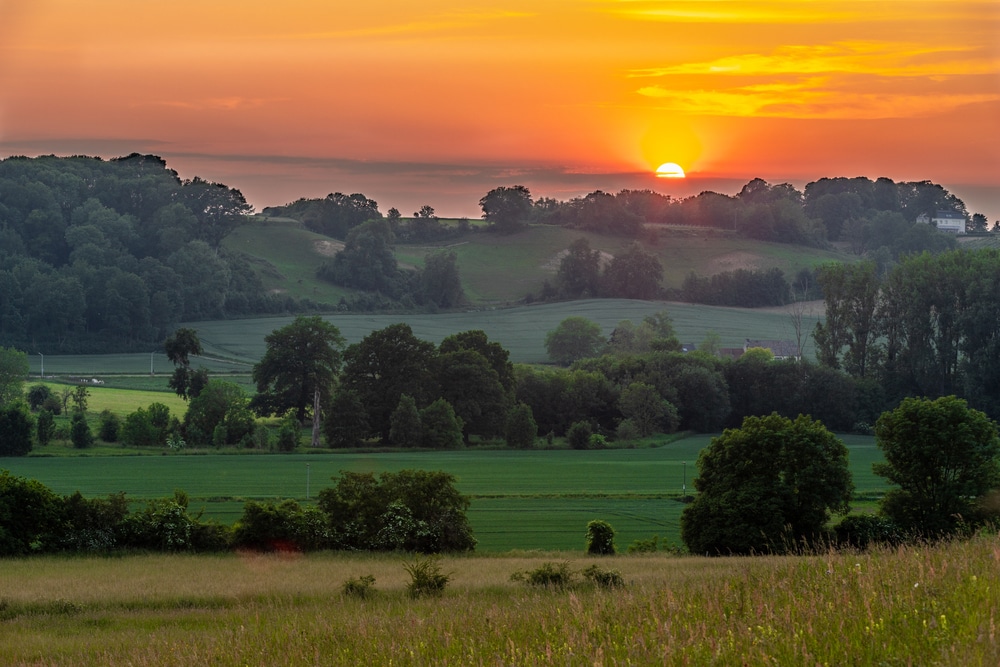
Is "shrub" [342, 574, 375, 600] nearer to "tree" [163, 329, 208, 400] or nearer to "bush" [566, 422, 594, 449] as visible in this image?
"bush" [566, 422, 594, 449]

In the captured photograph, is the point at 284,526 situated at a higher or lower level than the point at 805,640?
lower

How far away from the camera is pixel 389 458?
88.8 m

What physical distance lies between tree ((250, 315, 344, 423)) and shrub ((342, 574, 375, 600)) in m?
80.9

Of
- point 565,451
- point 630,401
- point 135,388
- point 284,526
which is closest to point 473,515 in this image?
point 284,526

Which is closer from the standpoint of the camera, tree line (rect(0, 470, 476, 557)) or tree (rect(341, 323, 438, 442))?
tree line (rect(0, 470, 476, 557))

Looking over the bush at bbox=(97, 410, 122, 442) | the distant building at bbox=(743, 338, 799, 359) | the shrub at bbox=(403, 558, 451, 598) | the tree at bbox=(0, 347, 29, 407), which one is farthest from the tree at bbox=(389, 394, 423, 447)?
the distant building at bbox=(743, 338, 799, 359)

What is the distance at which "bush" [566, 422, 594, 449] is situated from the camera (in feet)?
326

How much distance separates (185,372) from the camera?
11431 centimetres

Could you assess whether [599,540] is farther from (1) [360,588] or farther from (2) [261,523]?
(1) [360,588]

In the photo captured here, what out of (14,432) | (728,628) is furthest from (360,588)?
(14,432)

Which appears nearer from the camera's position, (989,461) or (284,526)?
(284,526)

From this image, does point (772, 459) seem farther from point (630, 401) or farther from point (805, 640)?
point (630, 401)

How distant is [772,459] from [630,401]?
196 ft

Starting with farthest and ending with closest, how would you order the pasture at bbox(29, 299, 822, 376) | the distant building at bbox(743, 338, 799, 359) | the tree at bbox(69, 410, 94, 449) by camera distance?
the distant building at bbox(743, 338, 799, 359), the pasture at bbox(29, 299, 822, 376), the tree at bbox(69, 410, 94, 449)
